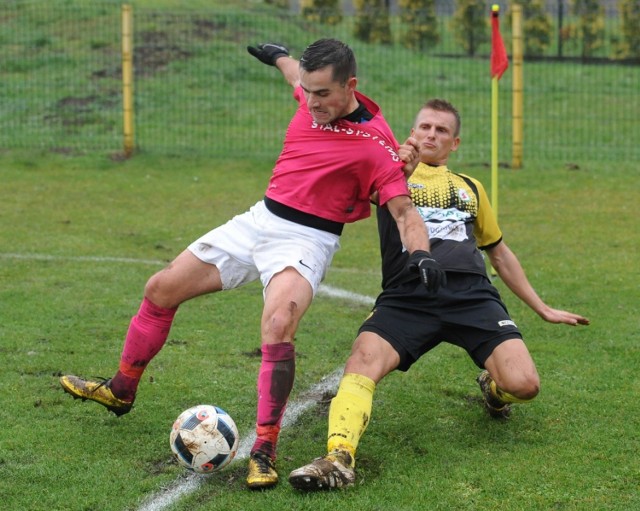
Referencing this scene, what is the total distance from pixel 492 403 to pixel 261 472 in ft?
4.95

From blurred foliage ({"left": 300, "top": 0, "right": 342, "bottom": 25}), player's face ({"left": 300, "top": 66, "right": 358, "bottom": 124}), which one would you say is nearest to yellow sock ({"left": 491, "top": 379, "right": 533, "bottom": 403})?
player's face ({"left": 300, "top": 66, "right": 358, "bottom": 124})

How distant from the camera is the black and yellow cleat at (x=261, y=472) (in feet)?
15.4

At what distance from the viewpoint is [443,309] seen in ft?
17.9

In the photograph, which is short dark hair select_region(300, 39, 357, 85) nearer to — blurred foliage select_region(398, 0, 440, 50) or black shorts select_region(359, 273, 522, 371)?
black shorts select_region(359, 273, 522, 371)

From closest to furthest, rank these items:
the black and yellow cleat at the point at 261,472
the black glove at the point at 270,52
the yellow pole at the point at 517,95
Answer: the black and yellow cleat at the point at 261,472 < the black glove at the point at 270,52 < the yellow pole at the point at 517,95

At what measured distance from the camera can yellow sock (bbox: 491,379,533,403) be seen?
5.36 m

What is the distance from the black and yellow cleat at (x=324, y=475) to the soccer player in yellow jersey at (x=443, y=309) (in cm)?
2

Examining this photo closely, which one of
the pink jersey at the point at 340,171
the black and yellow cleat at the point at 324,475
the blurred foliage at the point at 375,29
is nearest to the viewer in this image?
the black and yellow cleat at the point at 324,475

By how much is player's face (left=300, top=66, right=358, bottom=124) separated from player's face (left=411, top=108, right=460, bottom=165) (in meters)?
0.77

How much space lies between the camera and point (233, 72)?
58.6 ft

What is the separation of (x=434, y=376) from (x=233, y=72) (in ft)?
40.0

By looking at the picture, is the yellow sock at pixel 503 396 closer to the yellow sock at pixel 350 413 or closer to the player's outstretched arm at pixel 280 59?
the yellow sock at pixel 350 413

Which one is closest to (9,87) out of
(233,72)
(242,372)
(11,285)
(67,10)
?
(67,10)

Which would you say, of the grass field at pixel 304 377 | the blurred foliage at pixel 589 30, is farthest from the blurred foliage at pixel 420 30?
the grass field at pixel 304 377
